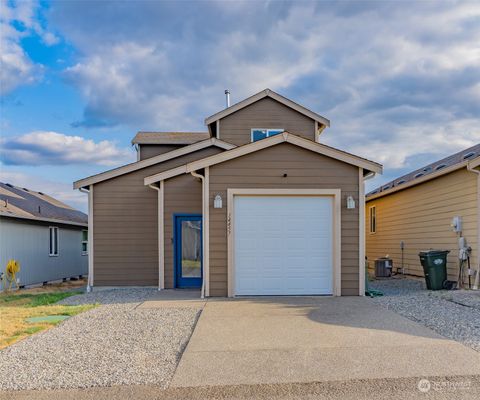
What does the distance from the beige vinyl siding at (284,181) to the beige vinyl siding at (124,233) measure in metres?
3.32

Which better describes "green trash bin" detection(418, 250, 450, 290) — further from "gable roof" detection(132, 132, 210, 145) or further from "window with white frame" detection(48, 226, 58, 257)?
Answer: "window with white frame" detection(48, 226, 58, 257)

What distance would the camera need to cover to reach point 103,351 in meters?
5.91

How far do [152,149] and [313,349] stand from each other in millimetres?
11992

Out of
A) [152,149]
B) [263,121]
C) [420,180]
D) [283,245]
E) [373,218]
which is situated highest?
[263,121]

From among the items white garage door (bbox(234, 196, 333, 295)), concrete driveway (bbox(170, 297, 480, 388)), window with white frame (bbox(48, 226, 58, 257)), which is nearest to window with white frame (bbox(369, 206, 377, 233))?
white garage door (bbox(234, 196, 333, 295))

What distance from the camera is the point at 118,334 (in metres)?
6.84

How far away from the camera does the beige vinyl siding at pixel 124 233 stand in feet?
42.2

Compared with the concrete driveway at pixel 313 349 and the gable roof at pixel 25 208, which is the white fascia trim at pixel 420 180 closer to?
the concrete driveway at pixel 313 349

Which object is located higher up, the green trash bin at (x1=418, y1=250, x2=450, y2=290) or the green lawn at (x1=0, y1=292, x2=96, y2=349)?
the green trash bin at (x1=418, y1=250, x2=450, y2=290)

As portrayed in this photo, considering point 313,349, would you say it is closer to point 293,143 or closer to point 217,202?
point 217,202

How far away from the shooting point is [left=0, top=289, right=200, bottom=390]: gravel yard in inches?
192

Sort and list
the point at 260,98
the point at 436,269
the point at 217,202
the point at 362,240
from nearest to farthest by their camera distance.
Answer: the point at 217,202 → the point at 362,240 → the point at 436,269 → the point at 260,98

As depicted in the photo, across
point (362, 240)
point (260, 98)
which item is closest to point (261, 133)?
point (260, 98)

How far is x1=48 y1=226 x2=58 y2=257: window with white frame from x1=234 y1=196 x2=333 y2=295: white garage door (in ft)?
34.4
